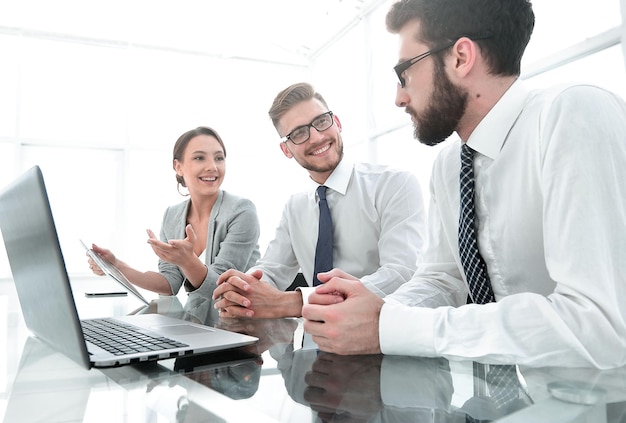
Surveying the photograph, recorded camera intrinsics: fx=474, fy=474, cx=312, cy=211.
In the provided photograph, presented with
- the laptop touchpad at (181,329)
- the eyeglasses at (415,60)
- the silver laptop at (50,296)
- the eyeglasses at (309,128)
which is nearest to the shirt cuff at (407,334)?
the silver laptop at (50,296)

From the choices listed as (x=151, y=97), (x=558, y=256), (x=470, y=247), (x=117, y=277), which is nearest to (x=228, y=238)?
(x=117, y=277)

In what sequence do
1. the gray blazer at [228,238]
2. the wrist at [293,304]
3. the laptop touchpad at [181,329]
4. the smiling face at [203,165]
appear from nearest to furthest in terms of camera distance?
the laptop touchpad at [181,329] < the wrist at [293,304] < the gray blazer at [228,238] < the smiling face at [203,165]

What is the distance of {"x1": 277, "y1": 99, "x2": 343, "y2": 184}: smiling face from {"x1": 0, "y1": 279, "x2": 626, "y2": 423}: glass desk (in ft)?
4.48

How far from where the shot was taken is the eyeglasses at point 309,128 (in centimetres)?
216

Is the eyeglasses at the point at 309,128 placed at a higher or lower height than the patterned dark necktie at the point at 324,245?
higher

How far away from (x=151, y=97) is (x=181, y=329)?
650 cm

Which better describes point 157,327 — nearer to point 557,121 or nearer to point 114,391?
point 114,391

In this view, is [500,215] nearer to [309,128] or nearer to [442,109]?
[442,109]

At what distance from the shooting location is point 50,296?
734mm

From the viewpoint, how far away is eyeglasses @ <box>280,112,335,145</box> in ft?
7.07

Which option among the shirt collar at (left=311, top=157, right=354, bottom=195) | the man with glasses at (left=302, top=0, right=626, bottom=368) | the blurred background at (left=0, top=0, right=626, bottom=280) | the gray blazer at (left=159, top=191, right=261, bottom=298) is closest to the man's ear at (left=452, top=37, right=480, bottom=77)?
the man with glasses at (left=302, top=0, right=626, bottom=368)

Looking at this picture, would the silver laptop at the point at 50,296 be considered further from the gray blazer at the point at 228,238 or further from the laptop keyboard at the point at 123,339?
the gray blazer at the point at 228,238

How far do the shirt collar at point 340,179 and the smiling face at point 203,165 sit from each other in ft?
3.19

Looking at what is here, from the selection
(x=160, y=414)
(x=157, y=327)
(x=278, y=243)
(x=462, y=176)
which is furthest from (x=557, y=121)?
(x=278, y=243)
